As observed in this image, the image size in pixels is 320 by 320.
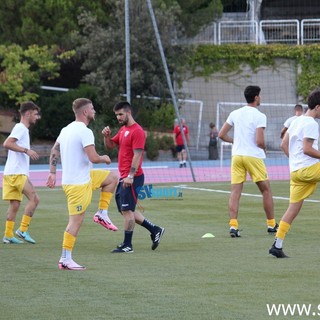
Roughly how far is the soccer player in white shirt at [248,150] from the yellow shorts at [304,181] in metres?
3.11

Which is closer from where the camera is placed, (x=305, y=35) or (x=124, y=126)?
(x=124, y=126)

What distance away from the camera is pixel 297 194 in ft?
40.8

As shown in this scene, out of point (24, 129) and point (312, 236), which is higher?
point (24, 129)

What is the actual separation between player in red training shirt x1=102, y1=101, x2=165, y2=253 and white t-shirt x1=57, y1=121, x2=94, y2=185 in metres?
1.45

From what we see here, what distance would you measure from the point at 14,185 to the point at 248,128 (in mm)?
3472

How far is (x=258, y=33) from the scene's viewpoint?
163ft

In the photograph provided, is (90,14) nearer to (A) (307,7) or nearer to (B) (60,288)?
(A) (307,7)

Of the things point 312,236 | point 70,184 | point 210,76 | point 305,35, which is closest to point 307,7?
point 305,35

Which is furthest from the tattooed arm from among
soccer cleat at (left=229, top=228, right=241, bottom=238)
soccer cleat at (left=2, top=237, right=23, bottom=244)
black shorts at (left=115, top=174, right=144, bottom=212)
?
soccer cleat at (left=229, top=228, right=241, bottom=238)

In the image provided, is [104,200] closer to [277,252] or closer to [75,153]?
[75,153]

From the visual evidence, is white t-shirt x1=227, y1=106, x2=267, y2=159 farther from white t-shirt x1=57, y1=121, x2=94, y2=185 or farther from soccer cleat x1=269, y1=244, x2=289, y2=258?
white t-shirt x1=57, y1=121, x2=94, y2=185

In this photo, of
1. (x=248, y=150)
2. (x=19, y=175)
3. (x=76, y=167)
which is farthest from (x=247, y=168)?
(x=76, y=167)

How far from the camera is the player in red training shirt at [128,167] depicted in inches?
533

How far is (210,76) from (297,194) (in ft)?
120
